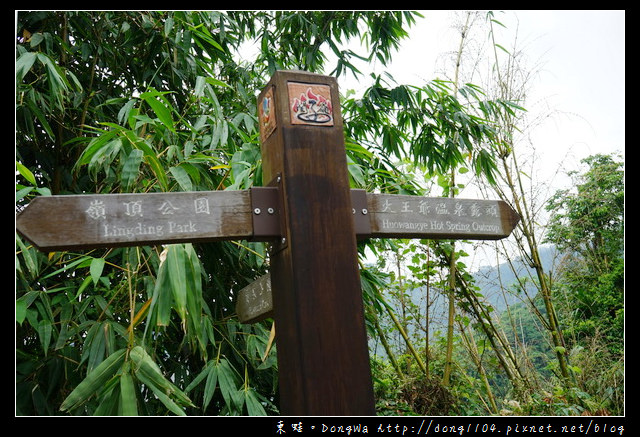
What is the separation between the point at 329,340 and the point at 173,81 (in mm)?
2141

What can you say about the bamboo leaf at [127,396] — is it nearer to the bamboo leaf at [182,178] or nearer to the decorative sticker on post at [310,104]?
the bamboo leaf at [182,178]

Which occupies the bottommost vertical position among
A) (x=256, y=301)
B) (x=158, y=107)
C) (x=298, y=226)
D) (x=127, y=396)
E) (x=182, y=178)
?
(x=127, y=396)

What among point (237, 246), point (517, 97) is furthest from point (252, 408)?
point (517, 97)

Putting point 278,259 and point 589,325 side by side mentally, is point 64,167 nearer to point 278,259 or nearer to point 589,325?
point 278,259

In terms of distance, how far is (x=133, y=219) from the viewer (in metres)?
1.50

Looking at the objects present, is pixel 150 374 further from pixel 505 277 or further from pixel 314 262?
pixel 505 277

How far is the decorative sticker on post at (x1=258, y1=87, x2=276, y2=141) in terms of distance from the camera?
5.61 feet

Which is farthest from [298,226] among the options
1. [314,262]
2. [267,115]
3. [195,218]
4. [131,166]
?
[131,166]

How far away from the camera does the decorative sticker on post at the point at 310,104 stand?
167 centimetres

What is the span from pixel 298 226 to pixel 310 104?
1.17 ft

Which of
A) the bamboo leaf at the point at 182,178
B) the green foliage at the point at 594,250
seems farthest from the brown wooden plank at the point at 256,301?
the green foliage at the point at 594,250

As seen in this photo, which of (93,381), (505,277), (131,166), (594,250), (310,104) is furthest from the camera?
(594,250)

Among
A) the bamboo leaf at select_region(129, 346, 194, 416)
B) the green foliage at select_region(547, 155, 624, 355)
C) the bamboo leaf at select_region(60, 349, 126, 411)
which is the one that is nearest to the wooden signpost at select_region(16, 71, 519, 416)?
the bamboo leaf at select_region(129, 346, 194, 416)

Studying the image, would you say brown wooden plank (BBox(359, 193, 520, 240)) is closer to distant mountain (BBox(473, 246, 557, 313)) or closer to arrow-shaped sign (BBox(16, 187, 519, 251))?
arrow-shaped sign (BBox(16, 187, 519, 251))
